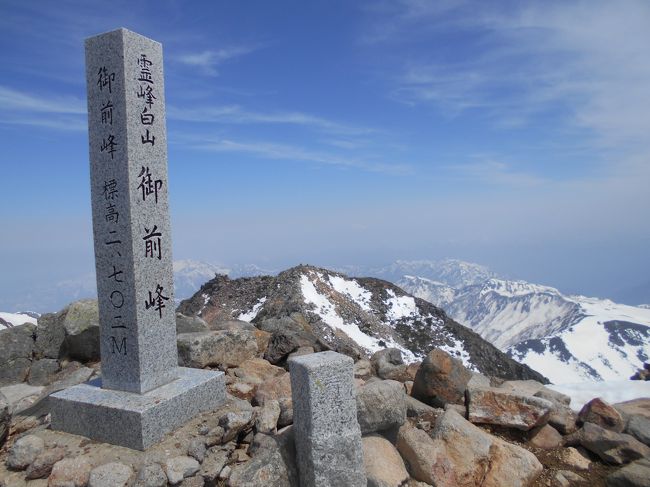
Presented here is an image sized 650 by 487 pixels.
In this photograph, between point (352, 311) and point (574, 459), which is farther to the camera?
point (352, 311)

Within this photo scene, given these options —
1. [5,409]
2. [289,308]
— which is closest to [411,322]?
[289,308]

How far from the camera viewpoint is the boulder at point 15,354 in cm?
1011

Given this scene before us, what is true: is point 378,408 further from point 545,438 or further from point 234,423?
point 545,438

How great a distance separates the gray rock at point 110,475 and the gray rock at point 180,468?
446mm

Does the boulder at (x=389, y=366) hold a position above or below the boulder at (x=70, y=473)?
below

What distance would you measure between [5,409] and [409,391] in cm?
702

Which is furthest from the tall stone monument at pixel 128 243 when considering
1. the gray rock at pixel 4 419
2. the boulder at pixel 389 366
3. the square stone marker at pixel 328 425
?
the boulder at pixel 389 366

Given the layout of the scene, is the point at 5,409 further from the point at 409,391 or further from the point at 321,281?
the point at 321,281

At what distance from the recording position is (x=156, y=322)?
656cm

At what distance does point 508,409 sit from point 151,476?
18.7 ft

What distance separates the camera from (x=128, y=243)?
623cm

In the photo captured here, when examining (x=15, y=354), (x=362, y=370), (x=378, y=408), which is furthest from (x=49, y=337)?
(x=378, y=408)

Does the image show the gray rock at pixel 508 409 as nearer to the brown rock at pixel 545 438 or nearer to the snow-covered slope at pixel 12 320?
the brown rock at pixel 545 438

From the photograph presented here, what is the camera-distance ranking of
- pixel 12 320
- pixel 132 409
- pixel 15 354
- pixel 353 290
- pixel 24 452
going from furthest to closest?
1. pixel 353 290
2. pixel 12 320
3. pixel 15 354
4. pixel 132 409
5. pixel 24 452
